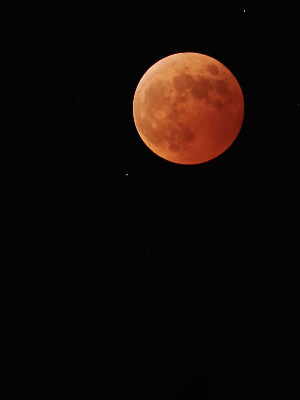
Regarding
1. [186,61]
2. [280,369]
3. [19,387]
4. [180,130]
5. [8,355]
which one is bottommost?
[19,387]

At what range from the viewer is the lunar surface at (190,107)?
4340 mm

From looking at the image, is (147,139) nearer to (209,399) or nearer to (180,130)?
(180,130)

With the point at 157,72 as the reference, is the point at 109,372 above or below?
below

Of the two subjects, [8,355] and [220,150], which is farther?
[8,355]

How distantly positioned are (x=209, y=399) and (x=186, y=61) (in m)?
7.21

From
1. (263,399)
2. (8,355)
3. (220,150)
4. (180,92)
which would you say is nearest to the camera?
(180,92)

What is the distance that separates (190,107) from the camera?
433 cm

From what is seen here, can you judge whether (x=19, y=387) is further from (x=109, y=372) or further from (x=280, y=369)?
(x=280, y=369)

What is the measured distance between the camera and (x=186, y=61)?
14.9 ft

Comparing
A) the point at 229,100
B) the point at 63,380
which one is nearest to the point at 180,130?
the point at 229,100

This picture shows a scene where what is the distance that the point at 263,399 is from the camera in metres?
7.98

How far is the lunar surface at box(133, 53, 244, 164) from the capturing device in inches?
171

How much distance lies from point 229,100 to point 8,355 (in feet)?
24.7

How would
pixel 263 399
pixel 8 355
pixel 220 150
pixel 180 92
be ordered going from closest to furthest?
1. pixel 180 92
2. pixel 220 150
3. pixel 263 399
4. pixel 8 355
